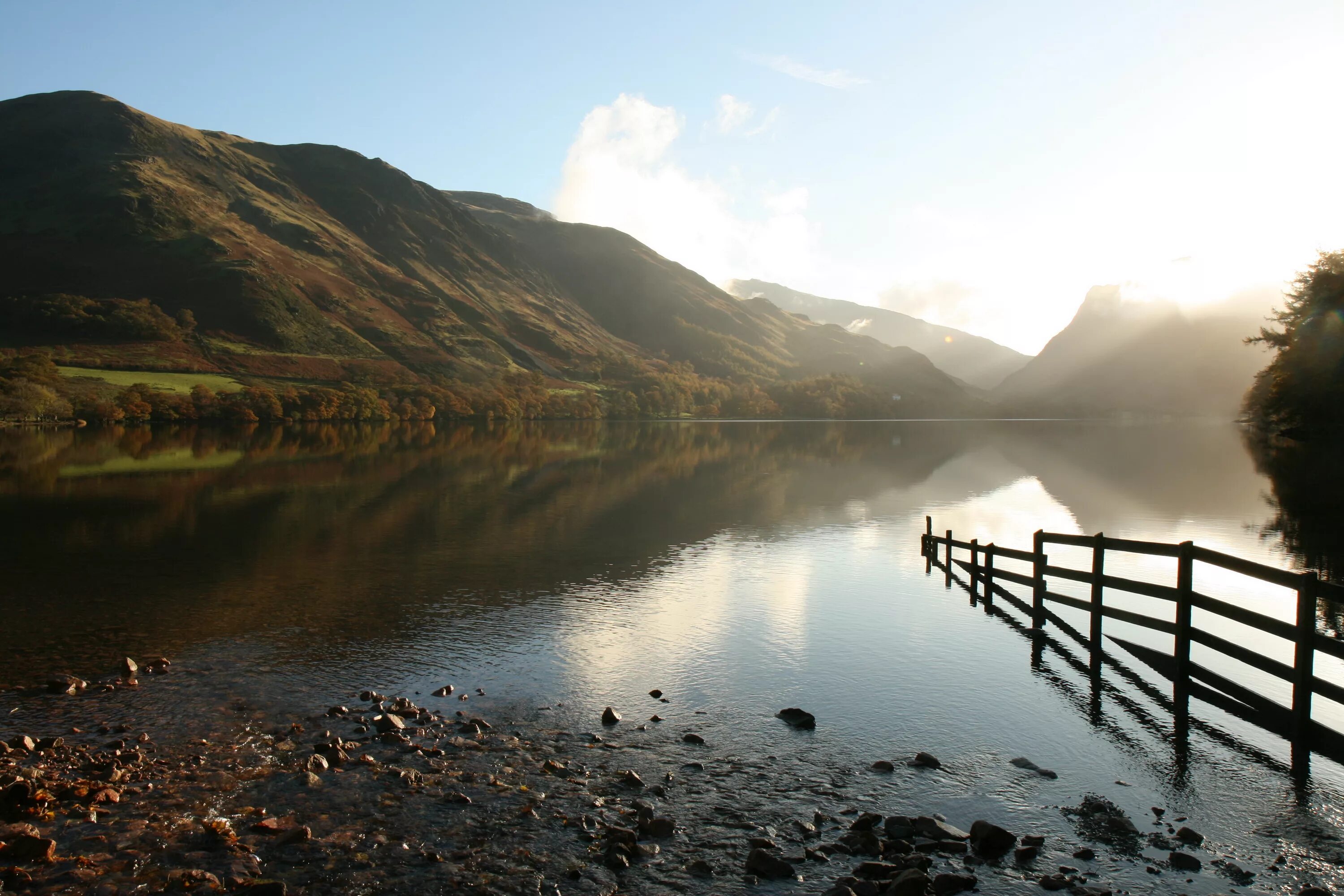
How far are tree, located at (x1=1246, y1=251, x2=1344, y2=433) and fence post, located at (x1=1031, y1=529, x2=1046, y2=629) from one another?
8130cm

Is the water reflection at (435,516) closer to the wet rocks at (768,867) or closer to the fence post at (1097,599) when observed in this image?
the fence post at (1097,599)

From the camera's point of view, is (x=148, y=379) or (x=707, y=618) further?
(x=148, y=379)

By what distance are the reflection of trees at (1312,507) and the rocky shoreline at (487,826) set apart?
18105 mm

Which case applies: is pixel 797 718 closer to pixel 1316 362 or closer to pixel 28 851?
pixel 28 851

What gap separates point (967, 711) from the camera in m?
17.3

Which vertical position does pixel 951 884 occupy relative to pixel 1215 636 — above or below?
below

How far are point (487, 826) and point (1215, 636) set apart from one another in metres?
18.6

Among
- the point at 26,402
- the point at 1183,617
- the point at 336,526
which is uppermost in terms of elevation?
the point at 26,402

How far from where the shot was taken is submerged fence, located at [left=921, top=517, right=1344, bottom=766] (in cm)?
1446

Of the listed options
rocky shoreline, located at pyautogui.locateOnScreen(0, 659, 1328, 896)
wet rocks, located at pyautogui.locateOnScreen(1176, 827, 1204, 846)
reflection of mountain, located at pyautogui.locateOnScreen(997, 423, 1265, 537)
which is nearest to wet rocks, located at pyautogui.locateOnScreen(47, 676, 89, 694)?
rocky shoreline, located at pyautogui.locateOnScreen(0, 659, 1328, 896)

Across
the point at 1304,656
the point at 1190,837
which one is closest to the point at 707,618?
the point at 1190,837

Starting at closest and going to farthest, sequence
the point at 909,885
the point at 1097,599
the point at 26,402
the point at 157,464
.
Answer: the point at 909,885 < the point at 1097,599 < the point at 157,464 < the point at 26,402

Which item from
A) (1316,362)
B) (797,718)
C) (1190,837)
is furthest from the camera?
(1316,362)

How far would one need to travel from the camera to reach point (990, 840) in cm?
A: 1128
